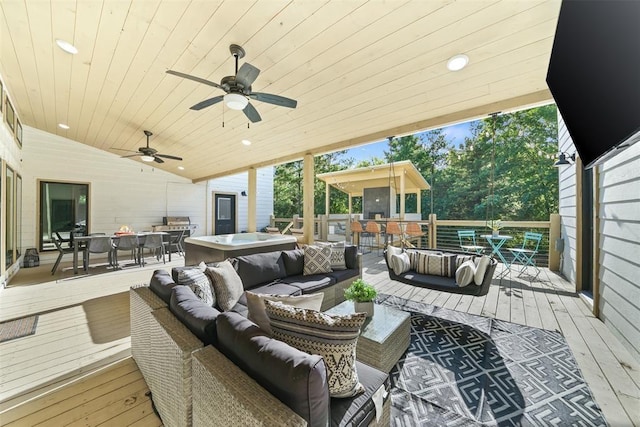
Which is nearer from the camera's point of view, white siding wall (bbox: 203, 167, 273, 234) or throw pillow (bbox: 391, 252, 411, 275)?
throw pillow (bbox: 391, 252, 411, 275)

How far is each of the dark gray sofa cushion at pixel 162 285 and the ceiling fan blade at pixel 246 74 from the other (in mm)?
1949

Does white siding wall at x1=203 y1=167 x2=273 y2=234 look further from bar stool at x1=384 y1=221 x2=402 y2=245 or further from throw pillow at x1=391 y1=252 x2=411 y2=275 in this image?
throw pillow at x1=391 y1=252 x2=411 y2=275

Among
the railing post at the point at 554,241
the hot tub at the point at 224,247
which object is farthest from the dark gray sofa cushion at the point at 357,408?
the railing post at the point at 554,241

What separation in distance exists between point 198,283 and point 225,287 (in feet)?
0.89

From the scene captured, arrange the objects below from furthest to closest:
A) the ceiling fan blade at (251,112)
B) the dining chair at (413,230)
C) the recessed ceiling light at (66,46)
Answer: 1. the dining chair at (413,230)
2. the ceiling fan blade at (251,112)
3. the recessed ceiling light at (66,46)

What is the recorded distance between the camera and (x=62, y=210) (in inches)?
266

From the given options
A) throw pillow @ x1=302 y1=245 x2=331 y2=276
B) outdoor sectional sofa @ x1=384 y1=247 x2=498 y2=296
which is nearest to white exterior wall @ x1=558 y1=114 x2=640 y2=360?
outdoor sectional sofa @ x1=384 y1=247 x2=498 y2=296

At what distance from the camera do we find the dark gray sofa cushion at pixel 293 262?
11.3 ft

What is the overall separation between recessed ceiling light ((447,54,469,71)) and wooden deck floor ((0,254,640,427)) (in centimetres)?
292

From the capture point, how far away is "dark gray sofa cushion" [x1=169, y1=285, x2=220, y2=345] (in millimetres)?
1366

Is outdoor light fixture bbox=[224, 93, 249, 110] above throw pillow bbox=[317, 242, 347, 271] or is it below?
above

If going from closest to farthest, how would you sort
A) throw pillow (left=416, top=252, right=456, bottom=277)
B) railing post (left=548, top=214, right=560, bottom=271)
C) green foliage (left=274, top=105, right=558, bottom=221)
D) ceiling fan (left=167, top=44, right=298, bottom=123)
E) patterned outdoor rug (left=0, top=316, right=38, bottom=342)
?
ceiling fan (left=167, top=44, right=298, bottom=123)
patterned outdoor rug (left=0, top=316, right=38, bottom=342)
throw pillow (left=416, top=252, right=456, bottom=277)
railing post (left=548, top=214, right=560, bottom=271)
green foliage (left=274, top=105, right=558, bottom=221)

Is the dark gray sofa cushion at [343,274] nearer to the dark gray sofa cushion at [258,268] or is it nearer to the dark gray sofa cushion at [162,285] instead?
the dark gray sofa cushion at [258,268]

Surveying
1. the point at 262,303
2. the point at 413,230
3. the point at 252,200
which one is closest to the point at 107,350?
the point at 262,303
